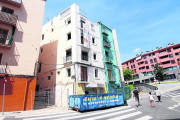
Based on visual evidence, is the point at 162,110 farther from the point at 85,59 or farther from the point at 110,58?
the point at 110,58

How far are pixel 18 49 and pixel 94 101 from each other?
37.0 feet

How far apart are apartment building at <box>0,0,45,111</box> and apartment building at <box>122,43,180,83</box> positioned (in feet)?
143

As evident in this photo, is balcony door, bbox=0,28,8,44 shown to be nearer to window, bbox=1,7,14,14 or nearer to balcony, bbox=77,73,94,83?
window, bbox=1,7,14,14

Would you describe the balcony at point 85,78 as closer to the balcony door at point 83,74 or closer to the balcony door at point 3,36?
the balcony door at point 83,74

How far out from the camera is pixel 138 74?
60188 mm

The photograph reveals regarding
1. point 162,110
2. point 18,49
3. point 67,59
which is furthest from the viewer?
point 67,59

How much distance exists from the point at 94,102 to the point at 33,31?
1267 cm

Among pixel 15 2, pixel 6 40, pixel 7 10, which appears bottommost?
pixel 6 40

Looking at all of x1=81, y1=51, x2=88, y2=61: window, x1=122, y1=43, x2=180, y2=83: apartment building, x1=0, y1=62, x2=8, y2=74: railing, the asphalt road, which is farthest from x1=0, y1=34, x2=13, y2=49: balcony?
x1=122, y1=43, x2=180, y2=83: apartment building

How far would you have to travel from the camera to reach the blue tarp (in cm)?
982

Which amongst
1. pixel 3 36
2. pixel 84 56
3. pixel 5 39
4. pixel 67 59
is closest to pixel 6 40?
pixel 5 39

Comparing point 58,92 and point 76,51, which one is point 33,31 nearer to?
point 76,51

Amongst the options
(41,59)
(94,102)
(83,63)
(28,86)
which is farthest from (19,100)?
(41,59)

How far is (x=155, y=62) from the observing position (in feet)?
180
